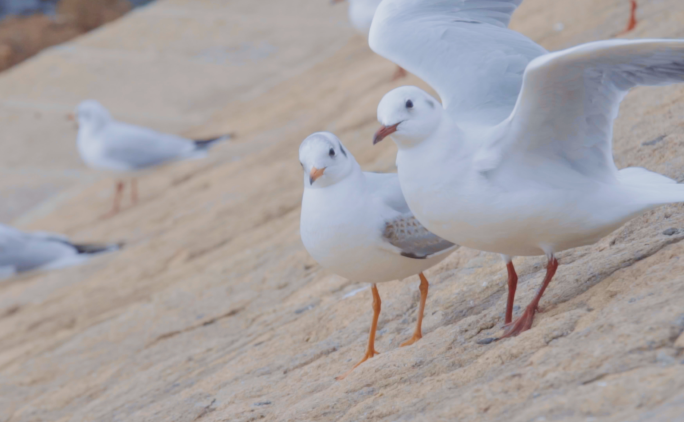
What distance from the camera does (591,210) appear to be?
2.59 m

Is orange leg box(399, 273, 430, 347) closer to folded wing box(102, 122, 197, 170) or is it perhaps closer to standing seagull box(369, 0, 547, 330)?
standing seagull box(369, 0, 547, 330)

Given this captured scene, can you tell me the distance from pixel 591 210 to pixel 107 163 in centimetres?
641

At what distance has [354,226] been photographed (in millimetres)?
3045

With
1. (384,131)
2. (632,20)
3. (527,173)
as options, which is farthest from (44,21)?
(527,173)

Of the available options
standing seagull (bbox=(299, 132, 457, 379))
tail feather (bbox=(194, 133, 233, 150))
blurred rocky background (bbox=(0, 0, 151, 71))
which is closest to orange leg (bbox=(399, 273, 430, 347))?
standing seagull (bbox=(299, 132, 457, 379))

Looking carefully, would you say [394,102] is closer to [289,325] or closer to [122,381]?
[289,325]

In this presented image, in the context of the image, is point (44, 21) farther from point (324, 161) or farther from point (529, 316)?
point (529, 316)

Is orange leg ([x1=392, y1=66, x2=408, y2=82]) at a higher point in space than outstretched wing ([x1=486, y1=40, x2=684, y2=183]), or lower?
lower

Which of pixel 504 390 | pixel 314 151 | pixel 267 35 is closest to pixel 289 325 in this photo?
pixel 314 151

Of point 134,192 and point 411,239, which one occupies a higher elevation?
point 411,239

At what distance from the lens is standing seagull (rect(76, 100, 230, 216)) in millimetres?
8211

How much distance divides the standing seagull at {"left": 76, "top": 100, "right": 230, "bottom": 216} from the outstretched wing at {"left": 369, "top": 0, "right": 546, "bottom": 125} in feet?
16.1

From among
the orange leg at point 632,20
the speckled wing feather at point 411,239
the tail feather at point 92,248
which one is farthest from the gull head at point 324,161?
the tail feather at point 92,248

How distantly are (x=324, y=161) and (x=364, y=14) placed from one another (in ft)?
15.4
